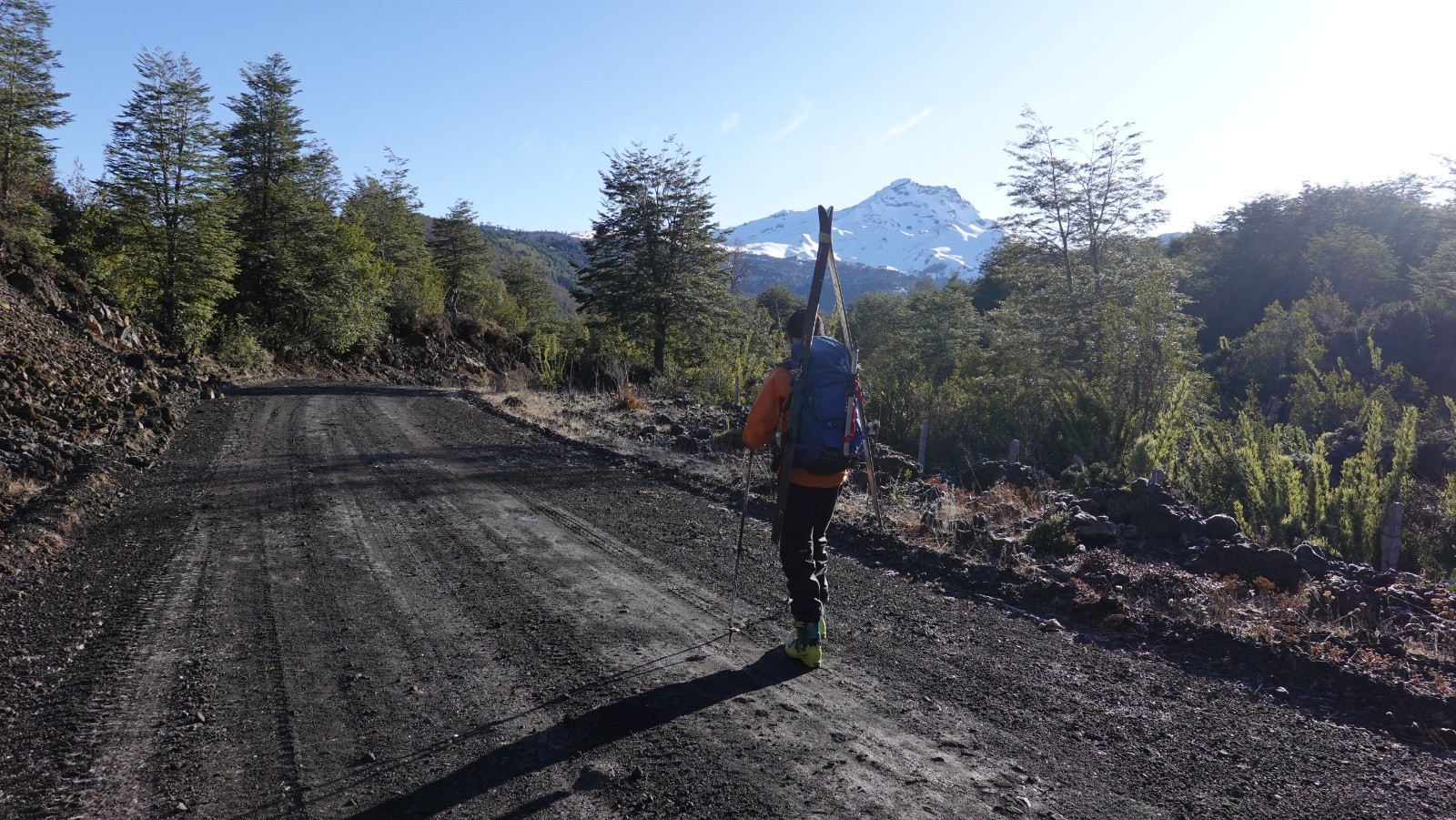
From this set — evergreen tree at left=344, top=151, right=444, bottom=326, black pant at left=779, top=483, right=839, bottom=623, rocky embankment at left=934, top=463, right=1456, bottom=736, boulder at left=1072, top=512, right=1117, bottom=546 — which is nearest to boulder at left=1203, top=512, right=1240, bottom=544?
rocky embankment at left=934, top=463, right=1456, bottom=736

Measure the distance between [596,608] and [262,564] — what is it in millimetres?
2588

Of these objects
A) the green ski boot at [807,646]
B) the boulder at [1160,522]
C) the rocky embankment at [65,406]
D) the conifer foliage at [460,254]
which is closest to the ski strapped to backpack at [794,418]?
the green ski boot at [807,646]

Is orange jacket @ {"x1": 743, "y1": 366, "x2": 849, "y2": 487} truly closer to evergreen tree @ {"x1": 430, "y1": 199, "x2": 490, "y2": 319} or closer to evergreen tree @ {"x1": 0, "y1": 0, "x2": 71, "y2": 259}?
evergreen tree @ {"x1": 0, "y1": 0, "x2": 71, "y2": 259}

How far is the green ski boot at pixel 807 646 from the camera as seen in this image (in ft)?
13.7

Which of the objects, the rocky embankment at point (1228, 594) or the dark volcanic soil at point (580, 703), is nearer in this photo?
the dark volcanic soil at point (580, 703)

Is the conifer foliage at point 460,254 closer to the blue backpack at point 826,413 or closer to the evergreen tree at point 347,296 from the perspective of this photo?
the evergreen tree at point 347,296

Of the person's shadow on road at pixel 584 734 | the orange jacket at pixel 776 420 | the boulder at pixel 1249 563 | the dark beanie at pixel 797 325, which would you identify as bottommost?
the person's shadow on road at pixel 584 734

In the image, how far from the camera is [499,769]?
305 cm

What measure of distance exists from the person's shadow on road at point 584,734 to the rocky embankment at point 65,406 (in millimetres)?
3968

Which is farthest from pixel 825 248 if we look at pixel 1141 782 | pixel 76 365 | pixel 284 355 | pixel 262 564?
pixel 284 355

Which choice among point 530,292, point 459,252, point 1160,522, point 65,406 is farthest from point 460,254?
point 1160,522

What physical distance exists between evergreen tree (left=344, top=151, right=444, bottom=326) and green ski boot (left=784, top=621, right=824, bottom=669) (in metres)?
35.3

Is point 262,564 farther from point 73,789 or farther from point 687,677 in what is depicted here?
point 687,677

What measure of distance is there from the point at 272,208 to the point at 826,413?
30.3 meters
